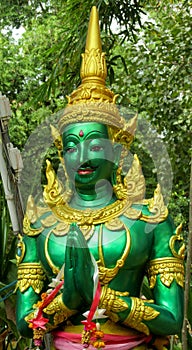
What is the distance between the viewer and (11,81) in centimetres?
1001

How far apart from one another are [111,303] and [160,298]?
27 cm

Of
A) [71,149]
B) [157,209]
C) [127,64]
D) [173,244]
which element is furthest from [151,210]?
[127,64]

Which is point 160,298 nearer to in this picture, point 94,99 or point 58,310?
point 58,310

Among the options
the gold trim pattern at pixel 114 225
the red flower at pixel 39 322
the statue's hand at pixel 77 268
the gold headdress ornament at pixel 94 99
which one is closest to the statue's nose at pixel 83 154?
the gold headdress ornament at pixel 94 99

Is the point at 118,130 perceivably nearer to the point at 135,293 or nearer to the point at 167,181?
the point at 167,181

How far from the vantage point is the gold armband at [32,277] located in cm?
284

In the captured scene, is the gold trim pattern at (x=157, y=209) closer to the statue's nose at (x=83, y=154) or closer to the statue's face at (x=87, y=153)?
the statue's face at (x=87, y=153)

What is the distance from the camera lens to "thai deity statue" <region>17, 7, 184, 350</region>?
2582 mm

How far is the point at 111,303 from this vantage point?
254 centimetres

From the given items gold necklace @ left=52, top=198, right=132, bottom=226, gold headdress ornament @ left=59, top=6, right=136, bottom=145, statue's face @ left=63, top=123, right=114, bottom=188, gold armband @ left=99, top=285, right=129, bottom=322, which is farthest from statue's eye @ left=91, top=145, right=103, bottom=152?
gold armband @ left=99, top=285, right=129, bottom=322

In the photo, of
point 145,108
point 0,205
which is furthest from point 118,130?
point 145,108

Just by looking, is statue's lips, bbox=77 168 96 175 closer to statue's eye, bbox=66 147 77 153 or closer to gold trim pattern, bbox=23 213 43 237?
statue's eye, bbox=66 147 77 153

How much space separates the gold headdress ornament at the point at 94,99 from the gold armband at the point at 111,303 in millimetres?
703

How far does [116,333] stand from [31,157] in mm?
870
